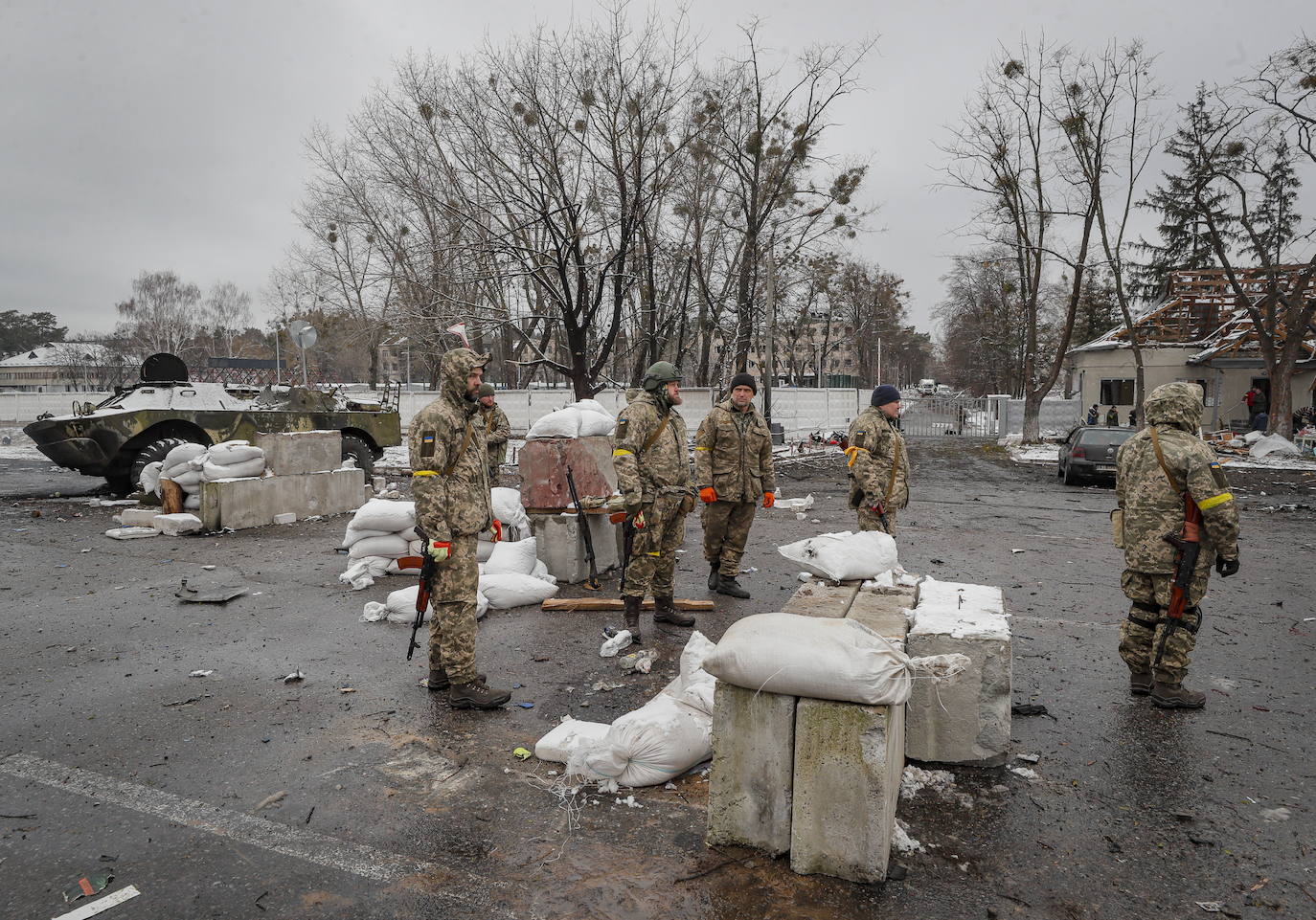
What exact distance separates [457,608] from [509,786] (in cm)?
114

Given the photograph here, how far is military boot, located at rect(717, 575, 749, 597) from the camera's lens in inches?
257

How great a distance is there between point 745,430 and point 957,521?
5.59 metres

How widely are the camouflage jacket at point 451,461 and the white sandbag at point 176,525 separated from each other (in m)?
7.06

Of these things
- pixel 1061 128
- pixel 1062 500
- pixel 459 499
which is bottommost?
pixel 1062 500

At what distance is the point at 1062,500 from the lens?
1267cm

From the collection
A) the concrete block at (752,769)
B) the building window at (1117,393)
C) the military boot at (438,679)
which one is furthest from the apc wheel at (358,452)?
the building window at (1117,393)

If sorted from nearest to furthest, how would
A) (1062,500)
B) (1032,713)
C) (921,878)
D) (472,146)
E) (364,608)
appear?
(921,878) < (1032,713) < (364,608) < (1062,500) < (472,146)

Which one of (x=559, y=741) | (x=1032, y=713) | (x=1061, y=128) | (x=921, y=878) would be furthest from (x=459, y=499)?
(x=1061, y=128)

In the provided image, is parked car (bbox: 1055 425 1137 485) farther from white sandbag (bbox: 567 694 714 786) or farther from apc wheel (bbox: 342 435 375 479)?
white sandbag (bbox: 567 694 714 786)

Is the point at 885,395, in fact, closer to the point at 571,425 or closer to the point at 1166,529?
the point at 1166,529

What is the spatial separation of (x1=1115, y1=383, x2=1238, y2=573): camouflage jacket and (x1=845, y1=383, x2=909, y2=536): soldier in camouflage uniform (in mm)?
1753

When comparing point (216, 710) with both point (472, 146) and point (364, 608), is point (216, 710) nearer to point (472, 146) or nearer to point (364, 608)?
point (364, 608)

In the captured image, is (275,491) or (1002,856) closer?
(1002,856)

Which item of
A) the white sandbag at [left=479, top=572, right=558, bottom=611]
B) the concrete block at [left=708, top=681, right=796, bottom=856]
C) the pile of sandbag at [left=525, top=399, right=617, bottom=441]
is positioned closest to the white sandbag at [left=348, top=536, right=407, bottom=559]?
the white sandbag at [left=479, top=572, right=558, bottom=611]
